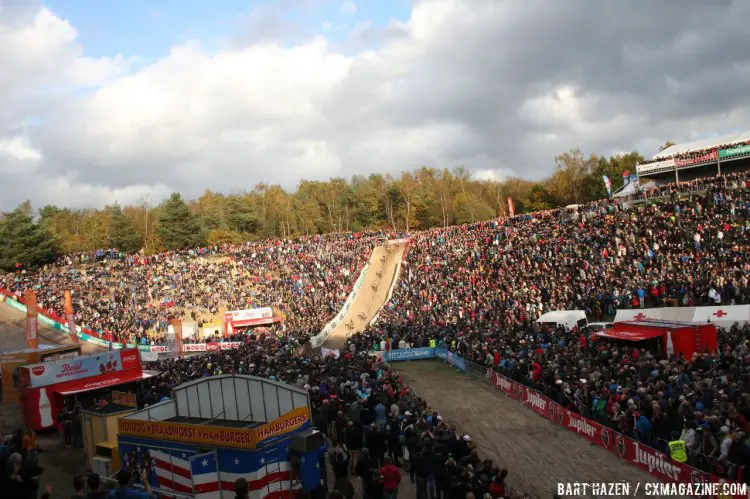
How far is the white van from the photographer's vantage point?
92.7 ft

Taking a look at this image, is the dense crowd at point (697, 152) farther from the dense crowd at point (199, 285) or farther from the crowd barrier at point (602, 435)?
the crowd barrier at point (602, 435)

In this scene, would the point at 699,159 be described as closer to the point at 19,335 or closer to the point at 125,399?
the point at 125,399

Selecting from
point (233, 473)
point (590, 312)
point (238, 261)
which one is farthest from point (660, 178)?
point (233, 473)

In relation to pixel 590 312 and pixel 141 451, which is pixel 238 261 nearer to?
pixel 590 312

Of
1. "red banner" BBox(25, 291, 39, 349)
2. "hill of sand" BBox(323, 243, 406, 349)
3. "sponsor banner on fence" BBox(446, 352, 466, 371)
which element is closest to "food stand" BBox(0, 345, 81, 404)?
"red banner" BBox(25, 291, 39, 349)

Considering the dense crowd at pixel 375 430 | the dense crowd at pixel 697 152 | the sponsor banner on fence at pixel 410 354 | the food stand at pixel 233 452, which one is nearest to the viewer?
the food stand at pixel 233 452

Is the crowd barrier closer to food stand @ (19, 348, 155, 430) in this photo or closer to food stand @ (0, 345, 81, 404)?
food stand @ (19, 348, 155, 430)

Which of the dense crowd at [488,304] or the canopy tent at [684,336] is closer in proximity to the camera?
the dense crowd at [488,304]

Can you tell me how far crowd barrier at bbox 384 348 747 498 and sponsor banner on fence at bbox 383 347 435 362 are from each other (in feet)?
14.9

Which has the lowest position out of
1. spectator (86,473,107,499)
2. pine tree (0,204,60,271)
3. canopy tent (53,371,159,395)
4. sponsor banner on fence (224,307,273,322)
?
sponsor banner on fence (224,307,273,322)

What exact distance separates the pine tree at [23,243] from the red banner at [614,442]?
2294 inches

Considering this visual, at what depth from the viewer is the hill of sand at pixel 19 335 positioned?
42.7m

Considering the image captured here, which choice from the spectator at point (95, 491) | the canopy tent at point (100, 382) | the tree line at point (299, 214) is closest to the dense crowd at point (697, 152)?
the tree line at point (299, 214)

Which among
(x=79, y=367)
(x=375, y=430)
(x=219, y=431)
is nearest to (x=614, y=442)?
(x=375, y=430)
